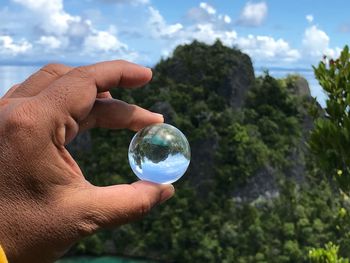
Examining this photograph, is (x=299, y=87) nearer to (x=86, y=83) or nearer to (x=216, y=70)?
(x=216, y=70)

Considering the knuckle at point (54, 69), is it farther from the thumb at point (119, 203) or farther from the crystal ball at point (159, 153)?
the thumb at point (119, 203)

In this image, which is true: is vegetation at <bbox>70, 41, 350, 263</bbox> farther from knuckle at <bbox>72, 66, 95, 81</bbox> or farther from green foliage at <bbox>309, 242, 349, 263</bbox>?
knuckle at <bbox>72, 66, 95, 81</bbox>

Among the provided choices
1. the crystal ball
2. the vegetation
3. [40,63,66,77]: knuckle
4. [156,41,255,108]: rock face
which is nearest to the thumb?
the crystal ball

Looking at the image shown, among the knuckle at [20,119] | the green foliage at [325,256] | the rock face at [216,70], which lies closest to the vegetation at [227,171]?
the rock face at [216,70]

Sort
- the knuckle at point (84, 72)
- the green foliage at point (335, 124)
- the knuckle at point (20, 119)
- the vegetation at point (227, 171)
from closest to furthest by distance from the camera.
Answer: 1. the knuckle at point (20, 119)
2. the knuckle at point (84, 72)
3. the green foliage at point (335, 124)
4. the vegetation at point (227, 171)

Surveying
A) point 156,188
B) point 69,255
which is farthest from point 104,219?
point 69,255

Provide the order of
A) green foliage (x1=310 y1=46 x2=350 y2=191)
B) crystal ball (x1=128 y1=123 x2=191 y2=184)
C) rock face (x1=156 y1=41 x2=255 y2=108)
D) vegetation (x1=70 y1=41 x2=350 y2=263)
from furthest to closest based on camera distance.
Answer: rock face (x1=156 y1=41 x2=255 y2=108), vegetation (x1=70 y1=41 x2=350 y2=263), green foliage (x1=310 y1=46 x2=350 y2=191), crystal ball (x1=128 y1=123 x2=191 y2=184)
